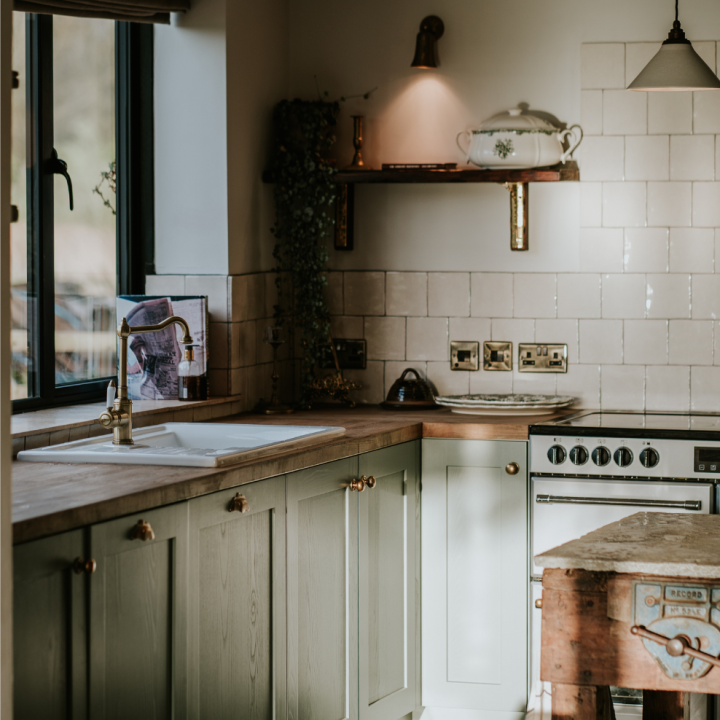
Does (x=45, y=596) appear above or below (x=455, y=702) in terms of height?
above

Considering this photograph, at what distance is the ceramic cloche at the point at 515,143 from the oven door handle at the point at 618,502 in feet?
3.87

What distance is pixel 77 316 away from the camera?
3.34 meters

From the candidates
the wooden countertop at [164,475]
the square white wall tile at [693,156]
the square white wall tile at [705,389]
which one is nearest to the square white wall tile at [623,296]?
the square white wall tile at [705,389]

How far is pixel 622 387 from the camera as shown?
12.6 ft

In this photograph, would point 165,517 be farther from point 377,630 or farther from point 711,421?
point 711,421

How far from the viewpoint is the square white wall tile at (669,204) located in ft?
12.4

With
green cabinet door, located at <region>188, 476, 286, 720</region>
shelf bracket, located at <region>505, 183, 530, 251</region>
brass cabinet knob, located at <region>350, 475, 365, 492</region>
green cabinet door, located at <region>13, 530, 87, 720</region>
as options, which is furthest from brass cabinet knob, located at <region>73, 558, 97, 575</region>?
shelf bracket, located at <region>505, 183, 530, 251</region>

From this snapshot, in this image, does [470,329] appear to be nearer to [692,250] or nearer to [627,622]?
[692,250]

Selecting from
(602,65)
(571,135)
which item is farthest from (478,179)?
(602,65)

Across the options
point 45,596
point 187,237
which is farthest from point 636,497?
point 45,596

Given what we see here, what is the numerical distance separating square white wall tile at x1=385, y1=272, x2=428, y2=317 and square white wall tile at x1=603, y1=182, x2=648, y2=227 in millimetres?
719

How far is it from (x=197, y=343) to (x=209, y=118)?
0.78 metres

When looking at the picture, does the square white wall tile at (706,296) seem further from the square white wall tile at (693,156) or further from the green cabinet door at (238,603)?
the green cabinet door at (238,603)

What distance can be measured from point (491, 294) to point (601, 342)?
0.44m
